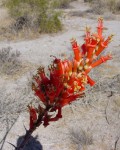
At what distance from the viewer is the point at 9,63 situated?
7.58 metres

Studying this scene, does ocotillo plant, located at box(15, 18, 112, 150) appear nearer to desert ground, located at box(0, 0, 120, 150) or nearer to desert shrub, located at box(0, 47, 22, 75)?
desert ground, located at box(0, 0, 120, 150)

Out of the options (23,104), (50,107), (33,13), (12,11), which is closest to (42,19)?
(33,13)

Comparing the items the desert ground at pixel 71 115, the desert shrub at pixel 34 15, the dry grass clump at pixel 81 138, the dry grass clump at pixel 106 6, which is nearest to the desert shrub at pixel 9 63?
the desert ground at pixel 71 115

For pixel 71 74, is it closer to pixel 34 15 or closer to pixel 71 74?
pixel 71 74

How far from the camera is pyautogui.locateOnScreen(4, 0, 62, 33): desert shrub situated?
11.2 metres

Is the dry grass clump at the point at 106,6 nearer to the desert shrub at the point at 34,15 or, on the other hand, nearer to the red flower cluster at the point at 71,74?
the desert shrub at the point at 34,15

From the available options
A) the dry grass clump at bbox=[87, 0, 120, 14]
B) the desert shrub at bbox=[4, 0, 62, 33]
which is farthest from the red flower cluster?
the dry grass clump at bbox=[87, 0, 120, 14]

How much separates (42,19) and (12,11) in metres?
1.35

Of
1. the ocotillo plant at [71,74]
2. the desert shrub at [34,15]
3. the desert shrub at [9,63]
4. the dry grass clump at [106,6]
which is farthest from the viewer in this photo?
the dry grass clump at [106,6]

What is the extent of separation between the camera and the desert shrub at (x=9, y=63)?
737cm

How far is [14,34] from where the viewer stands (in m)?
10.6

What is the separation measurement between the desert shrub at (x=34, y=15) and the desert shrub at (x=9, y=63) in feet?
10.0

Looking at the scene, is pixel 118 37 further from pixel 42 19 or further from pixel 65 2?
pixel 65 2

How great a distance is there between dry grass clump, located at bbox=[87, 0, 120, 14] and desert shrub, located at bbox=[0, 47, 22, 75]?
7.35 metres
